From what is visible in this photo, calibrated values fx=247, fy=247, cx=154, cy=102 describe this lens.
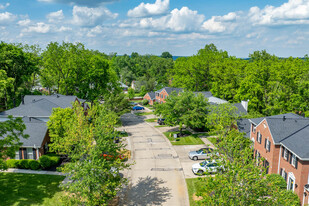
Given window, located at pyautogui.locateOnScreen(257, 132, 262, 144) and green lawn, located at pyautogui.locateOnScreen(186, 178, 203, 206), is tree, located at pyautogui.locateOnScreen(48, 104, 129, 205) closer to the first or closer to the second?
green lawn, located at pyautogui.locateOnScreen(186, 178, 203, 206)

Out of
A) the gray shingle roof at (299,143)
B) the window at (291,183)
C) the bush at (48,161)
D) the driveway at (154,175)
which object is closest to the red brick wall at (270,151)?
the gray shingle roof at (299,143)

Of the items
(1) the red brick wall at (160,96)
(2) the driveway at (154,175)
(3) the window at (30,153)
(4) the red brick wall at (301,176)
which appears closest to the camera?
(4) the red brick wall at (301,176)

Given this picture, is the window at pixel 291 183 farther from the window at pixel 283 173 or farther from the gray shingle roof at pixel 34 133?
the gray shingle roof at pixel 34 133

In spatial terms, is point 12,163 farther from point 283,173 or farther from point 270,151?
point 283,173

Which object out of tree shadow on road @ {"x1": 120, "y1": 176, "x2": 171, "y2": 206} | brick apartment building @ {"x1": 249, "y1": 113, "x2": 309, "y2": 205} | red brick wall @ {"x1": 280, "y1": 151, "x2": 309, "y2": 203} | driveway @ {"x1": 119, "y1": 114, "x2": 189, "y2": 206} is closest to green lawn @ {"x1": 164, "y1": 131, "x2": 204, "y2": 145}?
driveway @ {"x1": 119, "y1": 114, "x2": 189, "y2": 206}

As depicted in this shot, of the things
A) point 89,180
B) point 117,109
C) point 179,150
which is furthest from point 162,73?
Answer: point 89,180

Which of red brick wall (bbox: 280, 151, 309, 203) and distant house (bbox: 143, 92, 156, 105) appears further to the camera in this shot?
distant house (bbox: 143, 92, 156, 105)

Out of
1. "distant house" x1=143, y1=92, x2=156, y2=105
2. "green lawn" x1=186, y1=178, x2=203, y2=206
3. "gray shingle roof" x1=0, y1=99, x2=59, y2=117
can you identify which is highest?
"gray shingle roof" x1=0, y1=99, x2=59, y2=117

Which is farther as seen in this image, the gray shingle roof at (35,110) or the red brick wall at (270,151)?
the gray shingle roof at (35,110)
